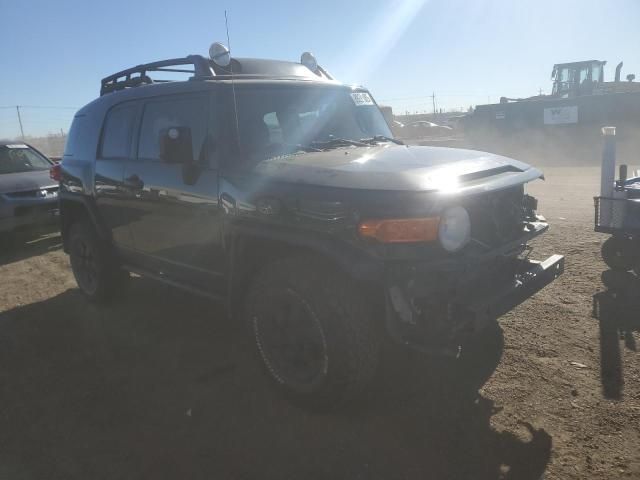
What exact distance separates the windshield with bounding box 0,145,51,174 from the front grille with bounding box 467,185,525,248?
26.3ft

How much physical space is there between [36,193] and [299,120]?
5907 mm

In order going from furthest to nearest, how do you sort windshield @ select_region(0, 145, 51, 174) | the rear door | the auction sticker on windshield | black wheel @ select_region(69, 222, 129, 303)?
1. windshield @ select_region(0, 145, 51, 174)
2. black wheel @ select_region(69, 222, 129, 303)
3. the auction sticker on windshield
4. the rear door

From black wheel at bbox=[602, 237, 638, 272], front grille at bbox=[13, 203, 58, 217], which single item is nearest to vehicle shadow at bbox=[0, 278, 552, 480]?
black wheel at bbox=[602, 237, 638, 272]

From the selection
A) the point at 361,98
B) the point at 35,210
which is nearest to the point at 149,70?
the point at 361,98

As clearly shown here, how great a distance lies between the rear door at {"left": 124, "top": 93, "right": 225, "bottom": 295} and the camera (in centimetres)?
341

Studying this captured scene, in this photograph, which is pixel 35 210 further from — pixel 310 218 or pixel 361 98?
pixel 310 218

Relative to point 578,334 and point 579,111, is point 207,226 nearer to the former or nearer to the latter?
point 578,334

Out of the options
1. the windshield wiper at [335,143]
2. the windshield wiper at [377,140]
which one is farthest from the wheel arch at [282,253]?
the windshield wiper at [377,140]

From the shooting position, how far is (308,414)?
2988 millimetres

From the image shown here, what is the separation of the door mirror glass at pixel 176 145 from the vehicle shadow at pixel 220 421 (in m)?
1.54

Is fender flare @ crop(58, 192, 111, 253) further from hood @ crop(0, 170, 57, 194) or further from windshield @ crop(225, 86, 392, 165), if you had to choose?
hood @ crop(0, 170, 57, 194)

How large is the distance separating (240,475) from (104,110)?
11.9 feet

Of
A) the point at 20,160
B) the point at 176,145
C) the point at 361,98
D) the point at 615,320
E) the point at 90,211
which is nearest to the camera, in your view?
the point at 176,145

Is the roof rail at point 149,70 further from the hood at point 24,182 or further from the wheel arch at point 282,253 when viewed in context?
the hood at point 24,182
